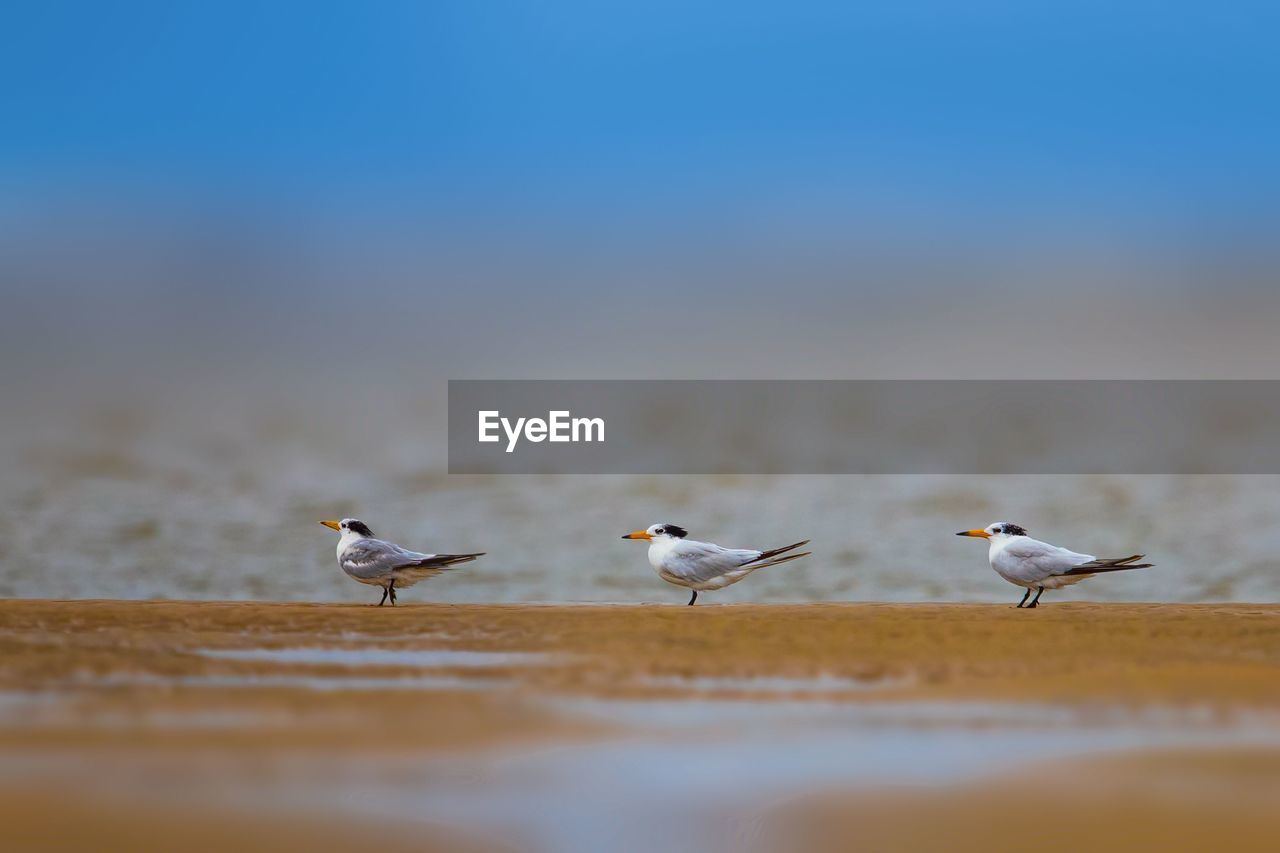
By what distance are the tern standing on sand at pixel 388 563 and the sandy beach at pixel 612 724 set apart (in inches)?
45.5

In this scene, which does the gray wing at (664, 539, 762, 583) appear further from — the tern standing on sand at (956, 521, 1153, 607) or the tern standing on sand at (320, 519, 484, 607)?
the tern standing on sand at (956, 521, 1153, 607)

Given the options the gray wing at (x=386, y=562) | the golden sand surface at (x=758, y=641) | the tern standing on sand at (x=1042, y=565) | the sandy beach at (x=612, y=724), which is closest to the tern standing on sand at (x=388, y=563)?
the gray wing at (x=386, y=562)

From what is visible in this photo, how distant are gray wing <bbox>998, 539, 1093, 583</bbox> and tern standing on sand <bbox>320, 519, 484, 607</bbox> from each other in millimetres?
1905

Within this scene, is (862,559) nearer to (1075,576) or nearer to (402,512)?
(1075,576)

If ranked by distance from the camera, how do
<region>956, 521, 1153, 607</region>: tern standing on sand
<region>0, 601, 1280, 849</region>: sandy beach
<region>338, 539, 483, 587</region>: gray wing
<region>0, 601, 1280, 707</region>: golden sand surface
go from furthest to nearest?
1. <region>338, 539, 483, 587</region>: gray wing
2. <region>956, 521, 1153, 607</region>: tern standing on sand
3. <region>0, 601, 1280, 707</region>: golden sand surface
4. <region>0, 601, 1280, 849</region>: sandy beach

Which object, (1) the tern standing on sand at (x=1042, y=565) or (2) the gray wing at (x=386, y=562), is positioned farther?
(2) the gray wing at (x=386, y=562)

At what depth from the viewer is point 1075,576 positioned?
15.2ft

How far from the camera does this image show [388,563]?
4836 millimetres

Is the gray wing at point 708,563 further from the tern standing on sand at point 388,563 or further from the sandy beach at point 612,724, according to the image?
the sandy beach at point 612,724

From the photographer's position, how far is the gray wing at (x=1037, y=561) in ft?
15.0

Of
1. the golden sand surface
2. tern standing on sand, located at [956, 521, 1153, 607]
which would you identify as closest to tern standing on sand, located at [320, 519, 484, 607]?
the golden sand surface

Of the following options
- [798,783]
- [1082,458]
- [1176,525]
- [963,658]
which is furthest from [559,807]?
[1082,458]

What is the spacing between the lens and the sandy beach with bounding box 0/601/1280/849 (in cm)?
196

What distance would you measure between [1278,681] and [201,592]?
3.84 m
